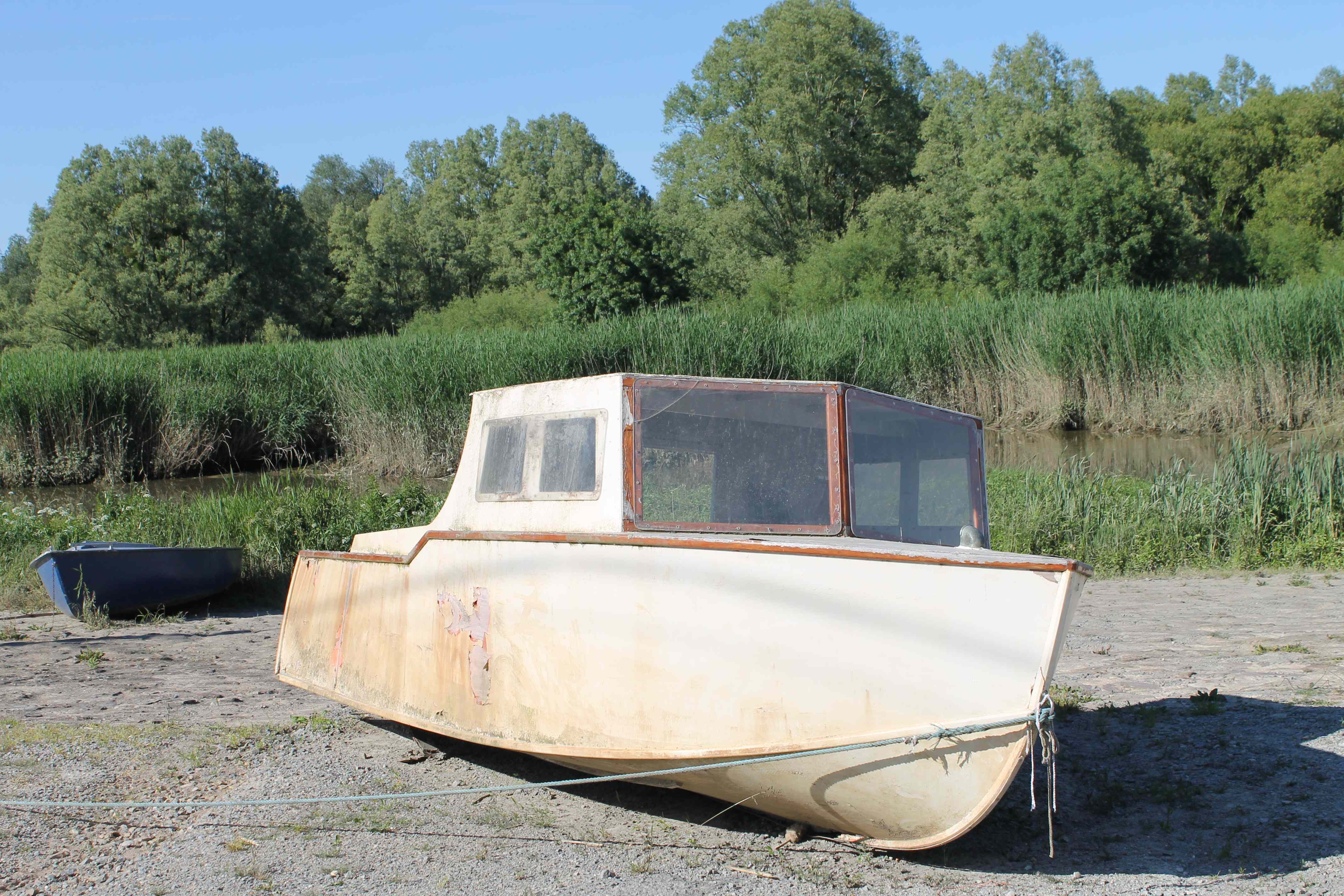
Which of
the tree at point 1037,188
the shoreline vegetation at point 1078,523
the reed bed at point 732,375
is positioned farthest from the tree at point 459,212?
the shoreline vegetation at point 1078,523

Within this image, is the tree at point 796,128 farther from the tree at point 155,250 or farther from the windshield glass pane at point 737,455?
the windshield glass pane at point 737,455

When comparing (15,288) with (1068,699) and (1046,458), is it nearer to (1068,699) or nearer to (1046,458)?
(1046,458)

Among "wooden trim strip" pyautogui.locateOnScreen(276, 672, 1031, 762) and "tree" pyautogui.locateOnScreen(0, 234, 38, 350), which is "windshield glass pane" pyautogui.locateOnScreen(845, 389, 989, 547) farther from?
"tree" pyautogui.locateOnScreen(0, 234, 38, 350)

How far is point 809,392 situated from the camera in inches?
182

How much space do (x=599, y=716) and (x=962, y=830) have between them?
1387mm

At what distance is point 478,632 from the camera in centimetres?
458

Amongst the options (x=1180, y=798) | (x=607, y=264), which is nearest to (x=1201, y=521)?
(x=1180, y=798)

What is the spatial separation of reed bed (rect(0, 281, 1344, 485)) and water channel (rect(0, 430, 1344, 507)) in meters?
0.44

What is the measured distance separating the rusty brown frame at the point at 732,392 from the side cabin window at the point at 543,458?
144mm

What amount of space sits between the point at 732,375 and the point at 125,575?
1398 centimetres

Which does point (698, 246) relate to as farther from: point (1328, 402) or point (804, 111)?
point (1328, 402)

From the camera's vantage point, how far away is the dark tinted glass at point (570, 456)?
4.54 meters

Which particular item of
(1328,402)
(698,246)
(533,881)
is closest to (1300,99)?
(698,246)

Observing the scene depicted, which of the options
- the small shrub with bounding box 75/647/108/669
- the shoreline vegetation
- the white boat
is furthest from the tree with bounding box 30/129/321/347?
the white boat
